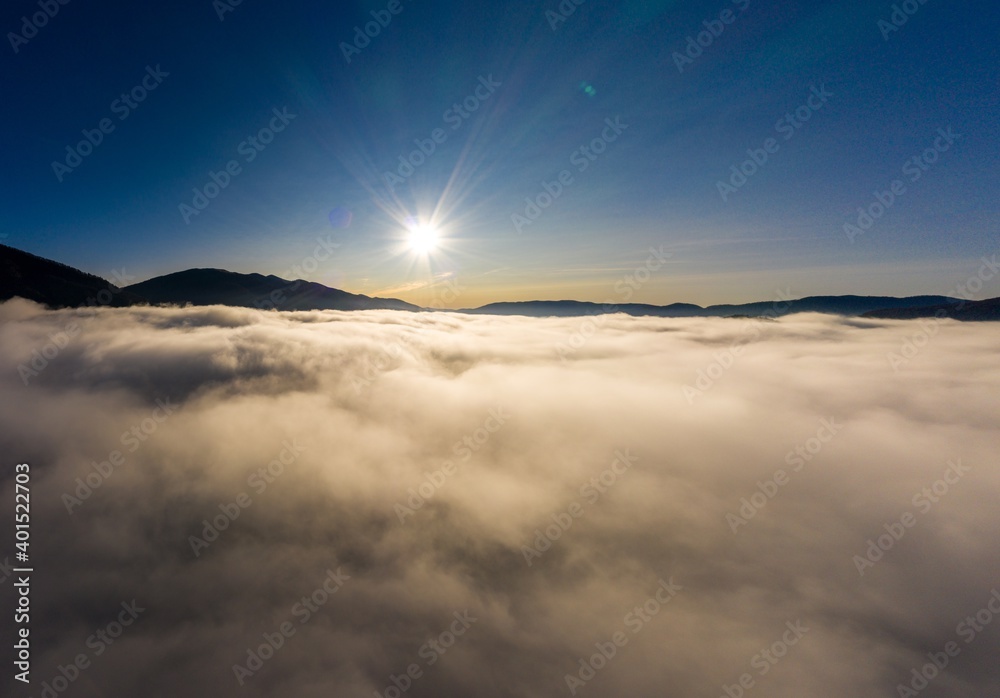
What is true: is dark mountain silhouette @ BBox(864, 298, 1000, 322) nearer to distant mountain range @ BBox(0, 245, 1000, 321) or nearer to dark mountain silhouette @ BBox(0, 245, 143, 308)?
distant mountain range @ BBox(0, 245, 1000, 321)

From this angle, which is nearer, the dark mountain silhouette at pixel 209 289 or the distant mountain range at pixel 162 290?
the distant mountain range at pixel 162 290

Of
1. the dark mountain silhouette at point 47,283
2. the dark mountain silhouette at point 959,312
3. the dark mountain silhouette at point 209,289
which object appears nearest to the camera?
the dark mountain silhouette at point 47,283

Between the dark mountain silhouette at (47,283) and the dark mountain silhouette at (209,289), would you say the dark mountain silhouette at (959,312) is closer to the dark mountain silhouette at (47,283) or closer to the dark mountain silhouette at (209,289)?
the dark mountain silhouette at (47,283)

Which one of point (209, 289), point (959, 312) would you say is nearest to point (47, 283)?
point (209, 289)

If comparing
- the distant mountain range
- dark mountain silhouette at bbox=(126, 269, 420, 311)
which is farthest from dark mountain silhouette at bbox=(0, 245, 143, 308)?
dark mountain silhouette at bbox=(126, 269, 420, 311)

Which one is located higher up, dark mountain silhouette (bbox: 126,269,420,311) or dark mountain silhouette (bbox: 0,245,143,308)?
dark mountain silhouette (bbox: 126,269,420,311)

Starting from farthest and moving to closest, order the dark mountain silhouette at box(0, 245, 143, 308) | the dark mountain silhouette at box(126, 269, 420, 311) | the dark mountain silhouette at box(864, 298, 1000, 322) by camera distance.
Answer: the dark mountain silhouette at box(126, 269, 420, 311), the dark mountain silhouette at box(864, 298, 1000, 322), the dark mountain silhouette at box(0, 245, 143, 308)

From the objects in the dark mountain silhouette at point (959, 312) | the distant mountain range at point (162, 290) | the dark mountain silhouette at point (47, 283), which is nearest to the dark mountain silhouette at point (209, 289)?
the distant mountain range at point (162, 290)
